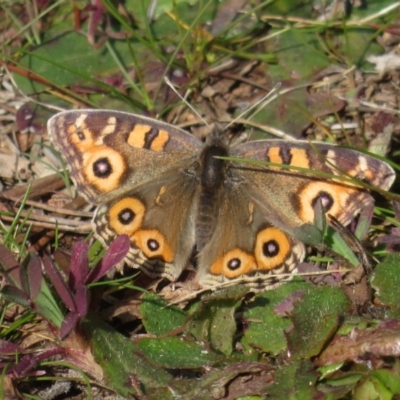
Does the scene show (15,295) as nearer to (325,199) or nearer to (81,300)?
(81,300)

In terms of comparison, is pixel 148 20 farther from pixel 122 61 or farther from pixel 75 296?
pixel 75 296

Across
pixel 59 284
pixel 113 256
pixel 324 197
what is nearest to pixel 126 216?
pixel 113 256

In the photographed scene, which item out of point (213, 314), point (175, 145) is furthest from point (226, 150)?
point (213, 314)

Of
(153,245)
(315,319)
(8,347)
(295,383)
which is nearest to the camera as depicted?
(295,383)

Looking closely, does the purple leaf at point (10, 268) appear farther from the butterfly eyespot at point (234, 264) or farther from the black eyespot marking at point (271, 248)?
the black eyespot marking at point (271, 248)

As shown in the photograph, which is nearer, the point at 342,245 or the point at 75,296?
the point at 75,296

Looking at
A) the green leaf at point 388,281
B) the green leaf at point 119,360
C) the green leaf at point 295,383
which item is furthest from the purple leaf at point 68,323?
the green leaf at point 388,281

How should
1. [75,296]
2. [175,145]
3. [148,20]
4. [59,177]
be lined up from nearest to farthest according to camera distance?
1. [75,296]
2. [175,145]
3. [59,177]
4. [148,20]
